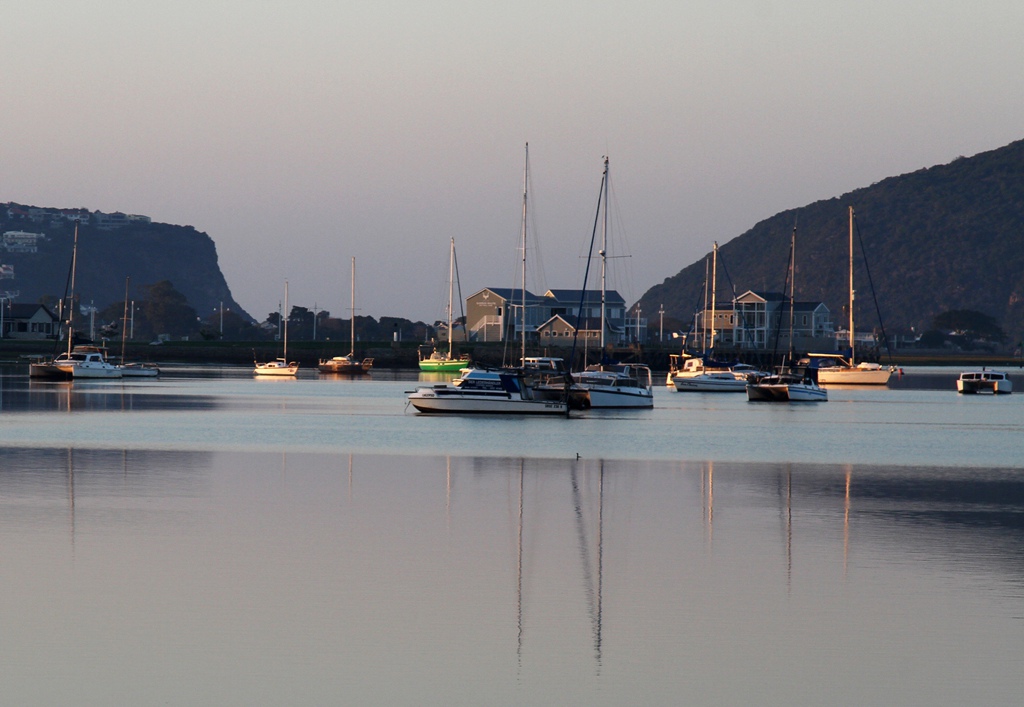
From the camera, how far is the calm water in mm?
11867

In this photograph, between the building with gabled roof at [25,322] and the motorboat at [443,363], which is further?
the building with gabled roof at [25,322]

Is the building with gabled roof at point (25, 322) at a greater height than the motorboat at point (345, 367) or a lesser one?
greater

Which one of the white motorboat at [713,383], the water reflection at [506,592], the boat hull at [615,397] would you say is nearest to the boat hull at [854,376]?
the white motorboat at [713,383]

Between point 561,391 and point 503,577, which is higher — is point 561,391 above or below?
above

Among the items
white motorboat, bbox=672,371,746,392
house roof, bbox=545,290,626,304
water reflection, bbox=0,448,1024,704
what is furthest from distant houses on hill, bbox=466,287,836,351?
water reflection, bbox=0,448,1024,704

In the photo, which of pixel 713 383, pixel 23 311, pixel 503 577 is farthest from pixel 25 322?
pixel 503 577

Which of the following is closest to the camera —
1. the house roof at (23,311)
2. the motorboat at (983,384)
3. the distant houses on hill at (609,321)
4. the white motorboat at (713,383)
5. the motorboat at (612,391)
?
the motorboat at (612,391)

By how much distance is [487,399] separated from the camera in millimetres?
57625

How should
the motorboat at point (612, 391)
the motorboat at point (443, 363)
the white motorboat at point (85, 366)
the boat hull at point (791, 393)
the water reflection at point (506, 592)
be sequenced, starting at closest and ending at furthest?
the water reflection at point (506, 592)
the motorboat at point (612, 391)
the boat hull at point (791, 393)
the white motorboat at point (85, 366)
the motorboat at point (443, 363)

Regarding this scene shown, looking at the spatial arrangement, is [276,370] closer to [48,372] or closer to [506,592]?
[48,372]

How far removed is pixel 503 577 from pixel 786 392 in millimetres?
63605

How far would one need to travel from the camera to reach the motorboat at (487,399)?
2265 inches

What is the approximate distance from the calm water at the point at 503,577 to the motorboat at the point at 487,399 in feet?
64.0

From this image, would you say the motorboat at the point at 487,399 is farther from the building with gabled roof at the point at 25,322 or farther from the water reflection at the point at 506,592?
the building with gabled roof at the point at 25,322
